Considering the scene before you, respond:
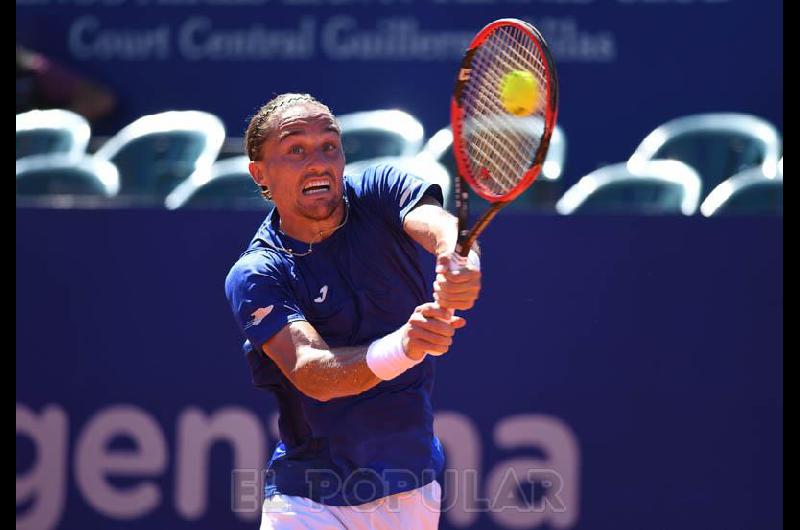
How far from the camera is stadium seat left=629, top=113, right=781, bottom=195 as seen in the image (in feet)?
15.8

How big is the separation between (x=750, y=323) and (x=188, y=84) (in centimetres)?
241

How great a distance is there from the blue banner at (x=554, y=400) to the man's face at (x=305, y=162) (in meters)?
1.53

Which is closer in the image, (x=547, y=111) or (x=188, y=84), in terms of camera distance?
(x=547, y=111)

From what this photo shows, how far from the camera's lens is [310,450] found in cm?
301

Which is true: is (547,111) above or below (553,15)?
below

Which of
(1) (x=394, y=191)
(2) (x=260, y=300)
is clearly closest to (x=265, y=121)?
(1) (x=394, y=191)

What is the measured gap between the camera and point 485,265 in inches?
177

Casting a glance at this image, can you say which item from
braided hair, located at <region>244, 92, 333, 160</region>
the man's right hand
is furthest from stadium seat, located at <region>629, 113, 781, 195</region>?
the man's right hand

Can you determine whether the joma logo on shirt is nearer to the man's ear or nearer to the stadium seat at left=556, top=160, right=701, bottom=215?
the man's ear

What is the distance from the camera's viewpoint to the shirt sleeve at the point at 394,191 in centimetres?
300

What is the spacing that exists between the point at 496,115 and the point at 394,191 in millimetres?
301
